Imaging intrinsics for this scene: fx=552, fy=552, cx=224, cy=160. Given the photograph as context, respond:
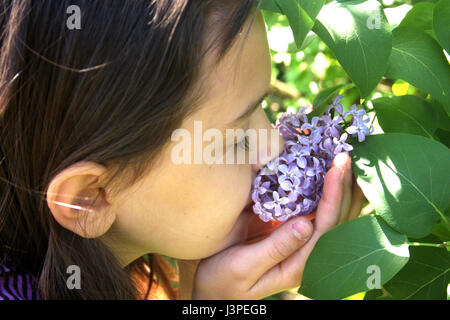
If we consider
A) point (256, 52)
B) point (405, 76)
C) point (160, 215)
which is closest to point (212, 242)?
point (160, 215)

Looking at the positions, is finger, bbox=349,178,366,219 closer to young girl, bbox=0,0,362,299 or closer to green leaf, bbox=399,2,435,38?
young girl, bbox=0,0,362,299

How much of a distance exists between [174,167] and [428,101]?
0.49 m

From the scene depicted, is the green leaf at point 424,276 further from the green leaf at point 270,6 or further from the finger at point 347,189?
the green leaf at point 270,6

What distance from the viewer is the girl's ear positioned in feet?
3.31

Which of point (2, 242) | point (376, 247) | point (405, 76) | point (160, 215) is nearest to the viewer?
point (376, 247)

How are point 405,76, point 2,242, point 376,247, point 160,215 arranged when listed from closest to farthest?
point 376,247, point 405,76, point 160,215, point 2,242

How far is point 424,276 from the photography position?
93cm

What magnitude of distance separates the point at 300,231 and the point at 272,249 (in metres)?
0.08

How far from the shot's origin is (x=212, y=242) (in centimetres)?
115

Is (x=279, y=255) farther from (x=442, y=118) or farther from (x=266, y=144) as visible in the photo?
(x=442, y=118)

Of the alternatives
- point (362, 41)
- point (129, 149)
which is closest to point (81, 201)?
point (129, 149)
